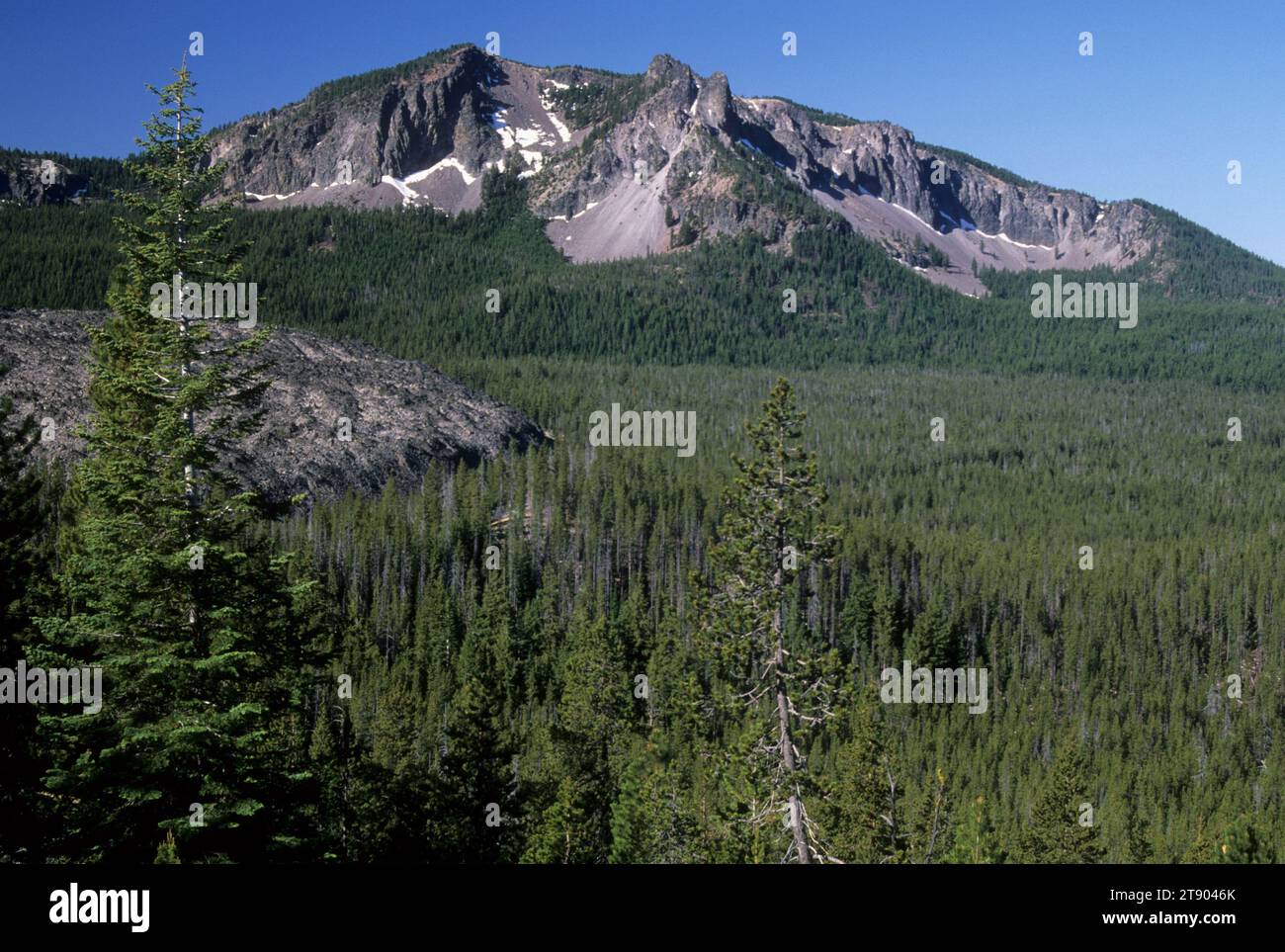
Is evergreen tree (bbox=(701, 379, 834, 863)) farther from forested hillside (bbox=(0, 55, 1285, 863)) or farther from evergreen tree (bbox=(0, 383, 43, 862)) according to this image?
evergreen tree (bbox=(0, 383, 43, 862))

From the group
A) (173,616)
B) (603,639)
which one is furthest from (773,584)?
(603,639)

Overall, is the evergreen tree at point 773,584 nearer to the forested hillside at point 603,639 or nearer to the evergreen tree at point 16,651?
the forested hillside at point 603,639

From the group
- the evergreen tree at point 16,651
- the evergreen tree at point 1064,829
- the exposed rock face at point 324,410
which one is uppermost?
the exposed rock face at point 324,410

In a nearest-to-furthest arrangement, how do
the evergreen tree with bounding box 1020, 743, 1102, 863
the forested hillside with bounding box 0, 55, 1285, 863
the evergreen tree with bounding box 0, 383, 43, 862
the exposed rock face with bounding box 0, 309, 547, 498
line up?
the evergreen tree with bounding box 0, 383, 43, 862
the forested hillside with bounding box 0, 55, 1285, 863
the evergreen tree with bounding box 1020, 743, 1102, 863
the exposed rock face with bounding box 0, 309, 547, 498

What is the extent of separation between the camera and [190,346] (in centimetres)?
2111

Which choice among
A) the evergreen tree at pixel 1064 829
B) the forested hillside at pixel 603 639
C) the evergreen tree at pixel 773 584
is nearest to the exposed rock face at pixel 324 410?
the forested hillside at pixel 603 639

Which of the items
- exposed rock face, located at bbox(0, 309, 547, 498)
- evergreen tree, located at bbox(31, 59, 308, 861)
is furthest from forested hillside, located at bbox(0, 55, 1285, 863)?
exposed rock face, located at bbox(0, 309, 547, 498)

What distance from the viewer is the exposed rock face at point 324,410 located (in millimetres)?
107938

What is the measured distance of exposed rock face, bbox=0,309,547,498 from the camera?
4250 inches

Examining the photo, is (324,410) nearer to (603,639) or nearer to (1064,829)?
(603,639)

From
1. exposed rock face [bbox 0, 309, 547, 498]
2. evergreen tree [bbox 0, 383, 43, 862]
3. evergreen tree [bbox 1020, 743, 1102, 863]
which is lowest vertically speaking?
evergreen tree [bbox 1020, 743, 1102, 863]

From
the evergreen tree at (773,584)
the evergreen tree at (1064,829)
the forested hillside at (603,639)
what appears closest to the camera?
the forested hillside at (603,639)
